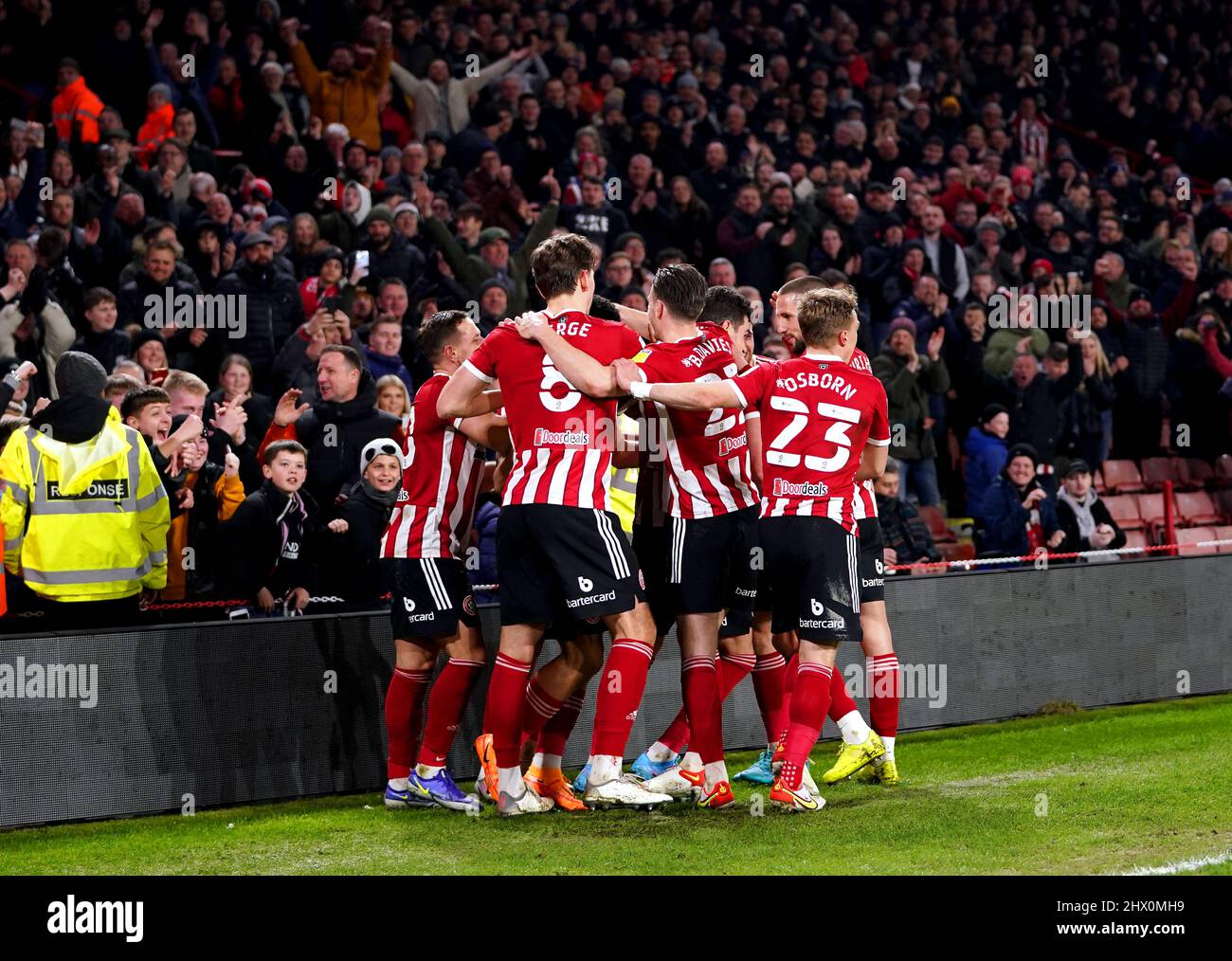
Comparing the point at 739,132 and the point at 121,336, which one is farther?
the point at 739,132

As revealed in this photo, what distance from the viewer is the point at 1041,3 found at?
2452 cm

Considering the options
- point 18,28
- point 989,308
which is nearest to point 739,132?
point 989,308

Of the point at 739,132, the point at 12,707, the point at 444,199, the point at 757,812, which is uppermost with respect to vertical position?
the point at 739,132

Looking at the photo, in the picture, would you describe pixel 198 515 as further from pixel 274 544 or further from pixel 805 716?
pixel 805 716

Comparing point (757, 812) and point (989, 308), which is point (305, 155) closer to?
point (989, 308)

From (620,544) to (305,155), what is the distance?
8265 millimetres

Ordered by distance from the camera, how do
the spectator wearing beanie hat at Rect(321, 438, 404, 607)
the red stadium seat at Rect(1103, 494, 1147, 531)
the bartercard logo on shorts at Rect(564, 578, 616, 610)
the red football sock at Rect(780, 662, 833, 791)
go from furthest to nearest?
the red stadium seat at Rect(1103, 494, 1147, 531) → the spectator wearing beanie hat at Rect(321, 438, 404, 607) → the red football sock at Rect(780, 662, 833, 791) → the bartercard logo on shorts at Rect(564, 578, 616, 610)

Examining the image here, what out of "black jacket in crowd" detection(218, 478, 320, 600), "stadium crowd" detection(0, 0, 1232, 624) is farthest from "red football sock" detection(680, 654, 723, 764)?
"black jacket in crowd" detection(218, 478, 320, 600)

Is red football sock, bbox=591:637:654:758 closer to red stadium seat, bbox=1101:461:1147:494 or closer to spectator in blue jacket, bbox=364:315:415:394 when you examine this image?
spectator in blue jacket, bbox=364:315:415:394

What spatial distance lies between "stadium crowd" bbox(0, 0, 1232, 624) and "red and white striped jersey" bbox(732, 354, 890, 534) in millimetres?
1654

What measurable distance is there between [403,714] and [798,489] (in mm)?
2072

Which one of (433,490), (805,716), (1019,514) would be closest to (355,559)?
(433,490)

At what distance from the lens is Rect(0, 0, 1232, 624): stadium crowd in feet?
29.2
